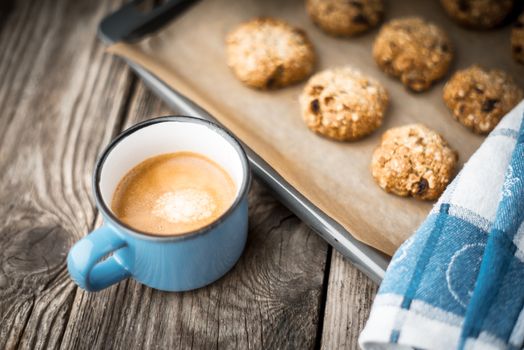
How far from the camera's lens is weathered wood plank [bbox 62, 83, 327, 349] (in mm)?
1051

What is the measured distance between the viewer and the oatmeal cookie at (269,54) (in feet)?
4.45

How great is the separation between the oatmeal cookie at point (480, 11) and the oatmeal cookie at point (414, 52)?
0.09m

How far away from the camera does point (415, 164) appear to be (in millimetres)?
1179

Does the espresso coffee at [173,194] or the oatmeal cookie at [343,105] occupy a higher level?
the espresso coffee at [173,194]

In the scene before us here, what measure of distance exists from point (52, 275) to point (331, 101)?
679mm

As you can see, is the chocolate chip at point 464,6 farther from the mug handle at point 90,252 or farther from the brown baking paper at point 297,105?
the mug handle at point 90,252

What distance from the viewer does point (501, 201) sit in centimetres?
95

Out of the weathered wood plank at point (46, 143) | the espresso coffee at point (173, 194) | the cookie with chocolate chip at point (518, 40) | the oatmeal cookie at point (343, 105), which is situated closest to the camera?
the espresso coffee at point (173, 194)

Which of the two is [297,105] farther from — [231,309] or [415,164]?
[231,309]

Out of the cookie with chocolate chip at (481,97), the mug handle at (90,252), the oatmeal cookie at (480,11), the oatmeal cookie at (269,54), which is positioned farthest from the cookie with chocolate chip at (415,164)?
the mug handle at (90,252)

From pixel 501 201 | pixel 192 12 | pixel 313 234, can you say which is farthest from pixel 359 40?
pixel 501 201

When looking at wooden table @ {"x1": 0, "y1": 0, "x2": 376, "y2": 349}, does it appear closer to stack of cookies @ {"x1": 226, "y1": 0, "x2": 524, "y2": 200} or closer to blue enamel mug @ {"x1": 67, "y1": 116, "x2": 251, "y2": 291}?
blue enamel mug @ {"x1": 67, "y1": 116, "x2": 251, "y2": 291}

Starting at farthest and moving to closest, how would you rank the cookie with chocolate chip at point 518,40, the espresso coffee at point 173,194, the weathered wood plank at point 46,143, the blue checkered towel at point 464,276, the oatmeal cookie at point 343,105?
the cookie with chocolate chip at point 518,40
the oatmeal cookie at point 343,105
the weathered wood plank at point 46,143
the espresso coffee at point 173,194
the blue checkered towel at point 464,276

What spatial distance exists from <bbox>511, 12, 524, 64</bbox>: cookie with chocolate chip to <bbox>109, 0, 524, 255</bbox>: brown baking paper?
1.1 inches
